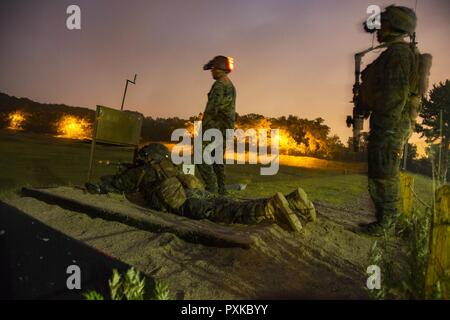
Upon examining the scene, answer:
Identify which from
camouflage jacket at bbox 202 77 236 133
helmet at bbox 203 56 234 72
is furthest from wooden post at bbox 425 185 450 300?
helmet at bbox 203 56 234 72

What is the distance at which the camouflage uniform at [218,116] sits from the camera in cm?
591

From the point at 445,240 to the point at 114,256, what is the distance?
2.55m

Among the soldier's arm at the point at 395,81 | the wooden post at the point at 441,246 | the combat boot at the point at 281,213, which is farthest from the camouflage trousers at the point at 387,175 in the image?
the wooden post at the point at 441,246

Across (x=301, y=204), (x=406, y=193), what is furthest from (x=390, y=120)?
(x=301, y=204)

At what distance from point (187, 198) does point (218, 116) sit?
7.45ft

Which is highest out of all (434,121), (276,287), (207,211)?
(434,121)

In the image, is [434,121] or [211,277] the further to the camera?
[434,121]

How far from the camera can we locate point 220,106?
6.01m

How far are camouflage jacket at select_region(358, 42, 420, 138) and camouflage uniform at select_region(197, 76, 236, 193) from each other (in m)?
2.63

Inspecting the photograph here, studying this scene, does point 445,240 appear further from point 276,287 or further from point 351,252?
point 351,252

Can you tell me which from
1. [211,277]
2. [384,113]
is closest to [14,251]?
[211,277]

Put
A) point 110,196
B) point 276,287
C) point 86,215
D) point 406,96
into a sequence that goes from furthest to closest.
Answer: point 110,196, point 86,215, point 406,96, point 276,287
